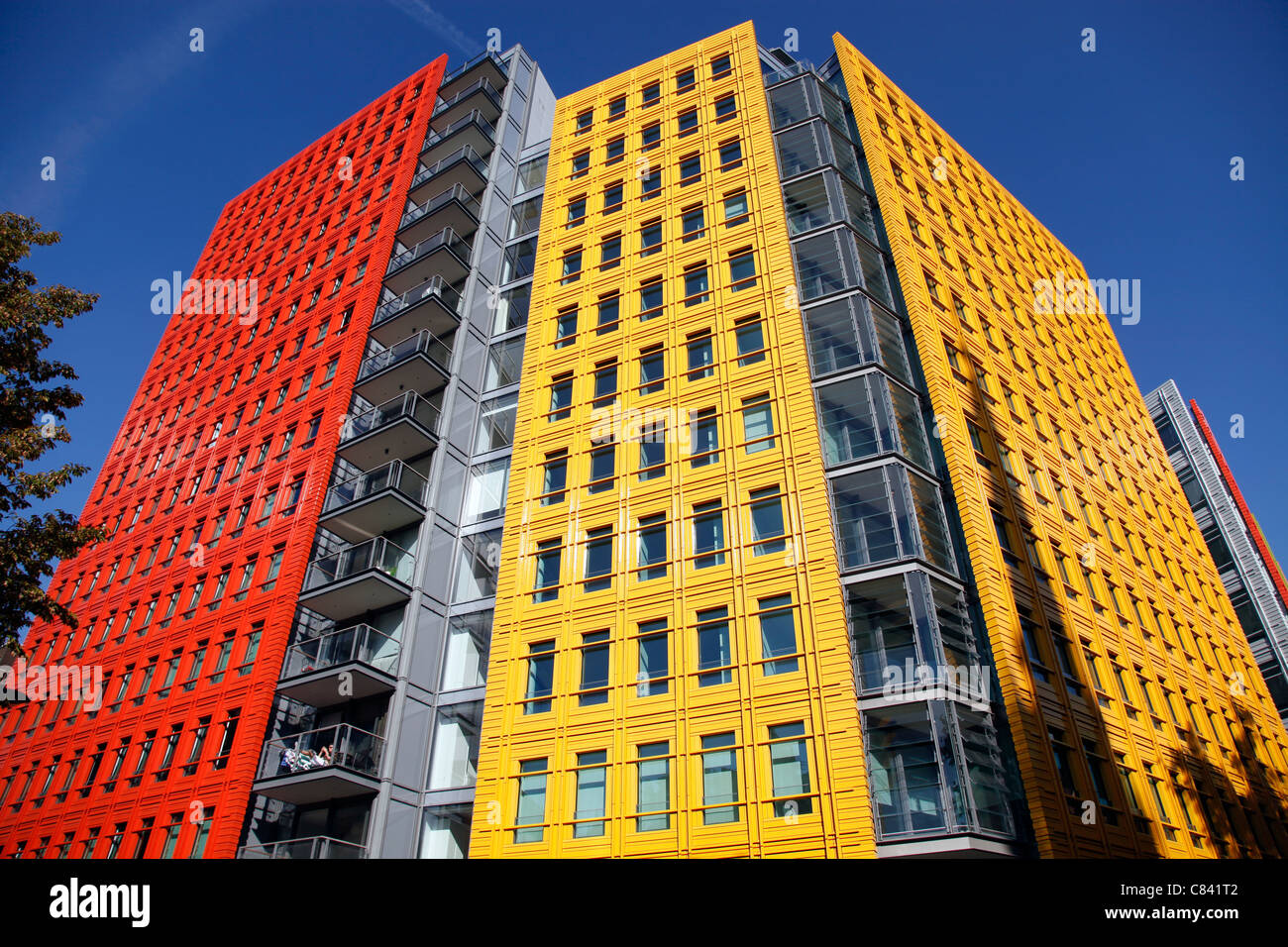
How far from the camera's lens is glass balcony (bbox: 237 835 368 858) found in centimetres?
2197

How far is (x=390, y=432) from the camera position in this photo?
101 ft

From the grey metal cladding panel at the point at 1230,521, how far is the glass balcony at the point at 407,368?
49686 millimetres

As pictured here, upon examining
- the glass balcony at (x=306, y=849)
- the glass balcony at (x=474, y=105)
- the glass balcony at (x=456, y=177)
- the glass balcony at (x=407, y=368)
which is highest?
the glass balcony at (x=474, y=105)

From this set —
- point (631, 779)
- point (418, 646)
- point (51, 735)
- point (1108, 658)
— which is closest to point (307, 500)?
point (418, 646)

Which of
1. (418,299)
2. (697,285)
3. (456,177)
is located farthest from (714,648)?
(456,177)

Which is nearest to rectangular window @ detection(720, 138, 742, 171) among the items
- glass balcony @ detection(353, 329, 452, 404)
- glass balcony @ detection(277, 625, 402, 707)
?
glass balcony @ detection(353, 329, 452, 404)

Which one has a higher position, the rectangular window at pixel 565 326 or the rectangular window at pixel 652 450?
the rectangular window at pixel 565 326

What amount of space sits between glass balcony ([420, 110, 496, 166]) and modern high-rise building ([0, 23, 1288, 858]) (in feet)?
0.54

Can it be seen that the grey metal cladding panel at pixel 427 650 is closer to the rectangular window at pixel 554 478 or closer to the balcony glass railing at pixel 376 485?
the balcony glass railing at pixel 376 485

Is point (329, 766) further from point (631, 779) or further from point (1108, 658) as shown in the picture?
point (1108, 658)

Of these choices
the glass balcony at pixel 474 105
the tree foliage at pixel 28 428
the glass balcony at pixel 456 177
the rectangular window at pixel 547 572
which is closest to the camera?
the tree foliage at pixel 28 428

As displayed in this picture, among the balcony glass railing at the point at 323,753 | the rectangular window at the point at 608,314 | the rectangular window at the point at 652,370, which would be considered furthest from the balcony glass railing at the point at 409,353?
the balcony glass railing at the point at 323,753

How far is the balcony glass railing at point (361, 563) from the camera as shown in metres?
27.9

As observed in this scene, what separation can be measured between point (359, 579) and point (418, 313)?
42.8ft
